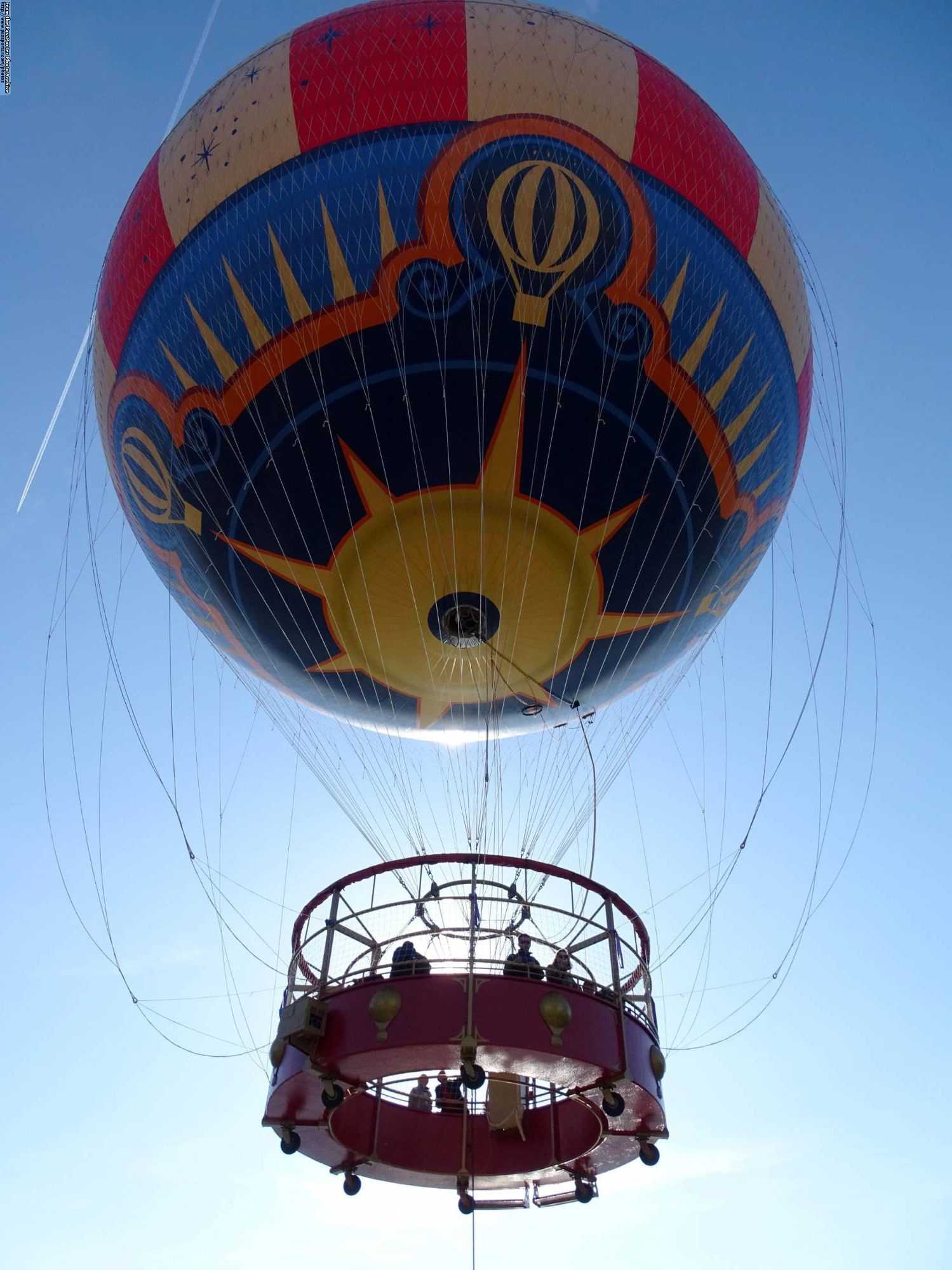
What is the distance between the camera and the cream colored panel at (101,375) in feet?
35.0

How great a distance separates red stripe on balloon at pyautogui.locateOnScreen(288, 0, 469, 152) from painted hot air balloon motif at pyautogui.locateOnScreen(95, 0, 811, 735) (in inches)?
1.1

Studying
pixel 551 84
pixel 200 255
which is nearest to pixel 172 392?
pixel 200 255

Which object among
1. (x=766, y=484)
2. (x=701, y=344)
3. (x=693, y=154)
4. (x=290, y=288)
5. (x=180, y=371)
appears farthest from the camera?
(x=766, y=484)

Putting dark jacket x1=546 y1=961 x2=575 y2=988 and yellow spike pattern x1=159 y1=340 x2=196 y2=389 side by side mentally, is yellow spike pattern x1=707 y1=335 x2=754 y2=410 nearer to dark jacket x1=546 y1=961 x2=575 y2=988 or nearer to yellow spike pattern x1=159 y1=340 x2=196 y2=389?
yellow spike pattern x1=159 y1=340 x2=196 y2=389

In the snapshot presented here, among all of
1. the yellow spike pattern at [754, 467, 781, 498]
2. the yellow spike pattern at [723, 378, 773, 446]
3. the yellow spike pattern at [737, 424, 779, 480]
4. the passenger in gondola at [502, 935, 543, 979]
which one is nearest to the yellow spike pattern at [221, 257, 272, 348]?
the yellow spike pattern at [723, 378, 773, 446]

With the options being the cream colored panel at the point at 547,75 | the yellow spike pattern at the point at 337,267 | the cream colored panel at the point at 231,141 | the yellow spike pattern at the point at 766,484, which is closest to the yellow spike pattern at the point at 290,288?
the yellow spike pattern at the point at 337,267

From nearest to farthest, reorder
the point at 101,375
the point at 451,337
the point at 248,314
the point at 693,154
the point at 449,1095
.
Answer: the point at 449,1095, the point at 451,337, the point at 248,314, the point at 693,154, the point at 101,375

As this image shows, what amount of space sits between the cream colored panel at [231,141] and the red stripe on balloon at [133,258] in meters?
0.18

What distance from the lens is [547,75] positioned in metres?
9.12

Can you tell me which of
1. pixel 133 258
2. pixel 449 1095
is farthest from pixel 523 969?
pixel 133 258

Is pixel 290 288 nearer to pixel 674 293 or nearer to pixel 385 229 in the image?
pixel 385 229

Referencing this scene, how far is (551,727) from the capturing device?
12969 mm

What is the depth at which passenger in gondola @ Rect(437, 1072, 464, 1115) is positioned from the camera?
8633 millimetres

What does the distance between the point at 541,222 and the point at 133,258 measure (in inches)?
166
